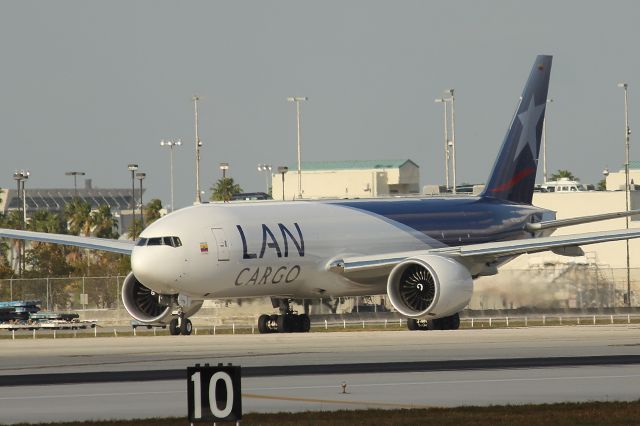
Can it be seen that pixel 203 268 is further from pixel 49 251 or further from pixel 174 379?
pixel 49 251

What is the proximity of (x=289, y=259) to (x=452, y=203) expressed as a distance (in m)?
9.85

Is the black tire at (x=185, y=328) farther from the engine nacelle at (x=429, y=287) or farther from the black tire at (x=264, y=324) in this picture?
the engine nacelle at (x=429, y=287)

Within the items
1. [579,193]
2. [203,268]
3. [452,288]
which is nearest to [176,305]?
[203,268]

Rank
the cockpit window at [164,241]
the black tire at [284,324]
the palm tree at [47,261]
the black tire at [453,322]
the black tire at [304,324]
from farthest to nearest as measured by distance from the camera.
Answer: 1. the palm tree at [47,261]
2. the black tire at [304,324]
3. the black tire at [284,324]
4. the black tire at [453,322]
5. the cockpit window at [164,241]

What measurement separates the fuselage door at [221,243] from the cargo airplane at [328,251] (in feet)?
0.11

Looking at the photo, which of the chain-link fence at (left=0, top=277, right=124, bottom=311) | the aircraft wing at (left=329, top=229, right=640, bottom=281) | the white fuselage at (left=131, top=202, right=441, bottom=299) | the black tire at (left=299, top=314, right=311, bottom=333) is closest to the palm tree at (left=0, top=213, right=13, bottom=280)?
the chain-link fence at (left=0, top=277, right=124, bottom=311)

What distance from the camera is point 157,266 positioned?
50.7 m

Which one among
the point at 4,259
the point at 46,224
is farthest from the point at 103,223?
the point at 4,259

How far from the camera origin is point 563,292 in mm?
66062

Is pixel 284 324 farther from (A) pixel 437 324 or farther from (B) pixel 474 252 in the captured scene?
(B) pixel 474 252

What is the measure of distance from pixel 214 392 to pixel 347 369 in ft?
41.6

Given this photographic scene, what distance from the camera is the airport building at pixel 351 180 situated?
14225 cm

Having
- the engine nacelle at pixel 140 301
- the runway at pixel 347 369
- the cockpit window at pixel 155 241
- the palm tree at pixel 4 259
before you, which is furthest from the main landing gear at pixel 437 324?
the palm tree at pixel 4 259

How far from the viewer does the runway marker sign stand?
804 inches
